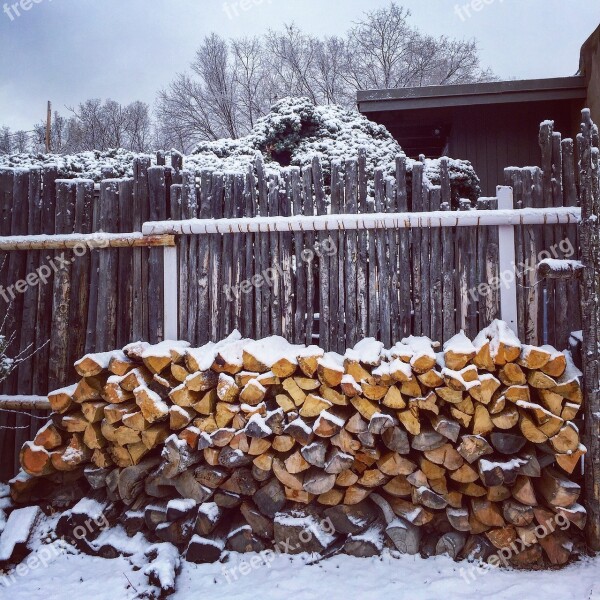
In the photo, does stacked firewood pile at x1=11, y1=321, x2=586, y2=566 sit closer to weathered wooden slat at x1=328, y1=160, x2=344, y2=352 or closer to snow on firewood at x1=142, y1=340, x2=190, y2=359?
snow on firewood at x1=142, y1=340, x2=190, y2=359

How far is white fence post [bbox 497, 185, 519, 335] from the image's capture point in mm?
3533

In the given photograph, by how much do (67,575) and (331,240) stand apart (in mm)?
3083

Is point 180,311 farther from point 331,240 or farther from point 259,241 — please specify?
point 331,240

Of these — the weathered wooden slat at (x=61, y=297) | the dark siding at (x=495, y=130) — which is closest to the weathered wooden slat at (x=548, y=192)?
the weathered wooden slat at (x=61, y=297)

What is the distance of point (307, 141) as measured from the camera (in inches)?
293

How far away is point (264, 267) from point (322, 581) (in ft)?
7.54

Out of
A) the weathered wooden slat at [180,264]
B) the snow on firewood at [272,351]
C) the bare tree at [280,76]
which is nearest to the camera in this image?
the snow on firewood at [272,351]

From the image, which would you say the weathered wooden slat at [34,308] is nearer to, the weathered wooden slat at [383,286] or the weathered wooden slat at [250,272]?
the weathered wooden slat at [250,272]

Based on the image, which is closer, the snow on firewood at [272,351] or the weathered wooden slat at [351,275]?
the snow on firewood at [272,351]

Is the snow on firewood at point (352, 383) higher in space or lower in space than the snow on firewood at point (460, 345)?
lower

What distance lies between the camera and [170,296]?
3945 millimetres

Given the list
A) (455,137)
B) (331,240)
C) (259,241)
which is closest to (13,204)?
(259,241)

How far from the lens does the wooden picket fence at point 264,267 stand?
3604mm

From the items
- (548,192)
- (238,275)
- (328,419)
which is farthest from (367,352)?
(548,192)
